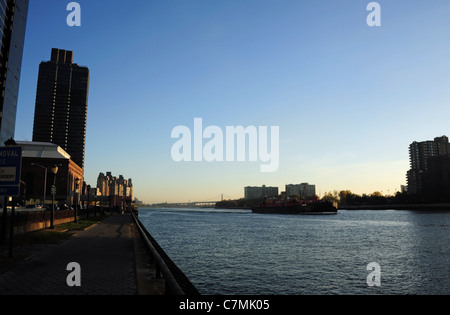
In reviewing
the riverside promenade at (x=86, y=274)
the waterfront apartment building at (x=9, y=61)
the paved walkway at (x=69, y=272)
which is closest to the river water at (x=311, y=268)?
the riverside promenade at (x=86, y=274)

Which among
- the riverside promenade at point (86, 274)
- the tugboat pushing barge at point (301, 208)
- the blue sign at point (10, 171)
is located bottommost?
the tugboat pushing barge at point (301, 208)

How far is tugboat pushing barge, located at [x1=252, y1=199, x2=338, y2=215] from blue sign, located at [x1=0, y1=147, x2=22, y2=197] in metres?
151

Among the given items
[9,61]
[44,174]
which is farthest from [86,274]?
[9,61]

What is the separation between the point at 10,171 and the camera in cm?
1433

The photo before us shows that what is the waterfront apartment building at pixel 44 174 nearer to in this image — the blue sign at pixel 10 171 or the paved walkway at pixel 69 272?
the paved walkway at pixel 69 272

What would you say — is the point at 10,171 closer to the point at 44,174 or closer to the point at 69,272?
the point at 69,272

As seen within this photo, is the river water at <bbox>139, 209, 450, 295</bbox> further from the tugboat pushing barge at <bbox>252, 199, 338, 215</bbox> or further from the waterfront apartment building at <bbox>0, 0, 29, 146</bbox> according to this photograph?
the tugboat pushing barge at <bbox>252, 199, 338, 215</bbox>

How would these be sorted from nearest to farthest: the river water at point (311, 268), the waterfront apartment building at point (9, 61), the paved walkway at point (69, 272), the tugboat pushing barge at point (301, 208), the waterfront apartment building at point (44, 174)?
1. the paved walkway at point (69, 272)
2. the river water at point (311, 268)
3. the waterfront apartment building at point (9, 61)
4. the waterfront apartment building at point (44, 174)
5. the tugboat pushing barge at point (301, 208)

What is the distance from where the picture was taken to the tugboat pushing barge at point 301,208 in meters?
155

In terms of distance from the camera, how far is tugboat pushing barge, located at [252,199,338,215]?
154875 millimetres

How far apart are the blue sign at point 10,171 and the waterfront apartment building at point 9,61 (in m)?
106
